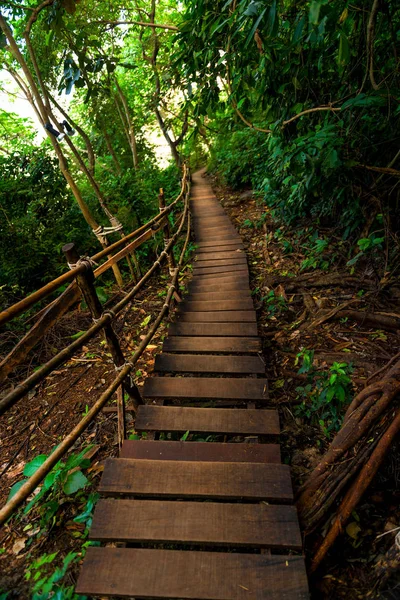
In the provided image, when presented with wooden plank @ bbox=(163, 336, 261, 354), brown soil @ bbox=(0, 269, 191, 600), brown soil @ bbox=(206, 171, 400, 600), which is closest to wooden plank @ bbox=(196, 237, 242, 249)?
brown soil @ bbox=(206, 171, 400, 600)

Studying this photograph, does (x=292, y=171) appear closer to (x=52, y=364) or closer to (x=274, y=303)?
(x=274, y=303)

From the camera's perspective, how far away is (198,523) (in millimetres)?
1610

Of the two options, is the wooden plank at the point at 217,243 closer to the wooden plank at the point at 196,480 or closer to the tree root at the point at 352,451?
the tree root at the point at 352,451

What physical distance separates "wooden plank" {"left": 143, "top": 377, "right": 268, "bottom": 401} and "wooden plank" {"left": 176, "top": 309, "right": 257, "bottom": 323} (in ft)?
3.23

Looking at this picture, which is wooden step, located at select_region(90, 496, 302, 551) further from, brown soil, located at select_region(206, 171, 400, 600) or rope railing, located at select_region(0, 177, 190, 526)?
rope railing, located at select_region(0, 177, 190, 526)

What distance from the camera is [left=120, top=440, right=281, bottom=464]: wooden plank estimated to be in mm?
1963

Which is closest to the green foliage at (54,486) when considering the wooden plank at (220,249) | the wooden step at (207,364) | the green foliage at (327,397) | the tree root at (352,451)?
the wooden step at (207,364)

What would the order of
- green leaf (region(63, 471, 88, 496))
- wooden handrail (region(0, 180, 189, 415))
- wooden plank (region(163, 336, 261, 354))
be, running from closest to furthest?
wooden handrail (region(0, 180, 189, 415)) < green leaf (region(63, 471, 88, 496)) < wooden plank (region(163, 336, 261, 354))

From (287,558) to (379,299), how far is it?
109 inches

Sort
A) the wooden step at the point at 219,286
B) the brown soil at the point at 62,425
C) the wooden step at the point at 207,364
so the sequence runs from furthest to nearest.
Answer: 1. the wooden step at the point at 219,286
2. the wooden step at the point at 207,364
3. the brown soil at the point at 62,425

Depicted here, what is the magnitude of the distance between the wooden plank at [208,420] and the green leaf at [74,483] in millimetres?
449

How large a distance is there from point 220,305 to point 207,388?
57.5 inches

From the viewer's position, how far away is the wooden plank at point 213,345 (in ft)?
9.73

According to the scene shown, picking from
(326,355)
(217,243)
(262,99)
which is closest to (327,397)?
(326,355)
